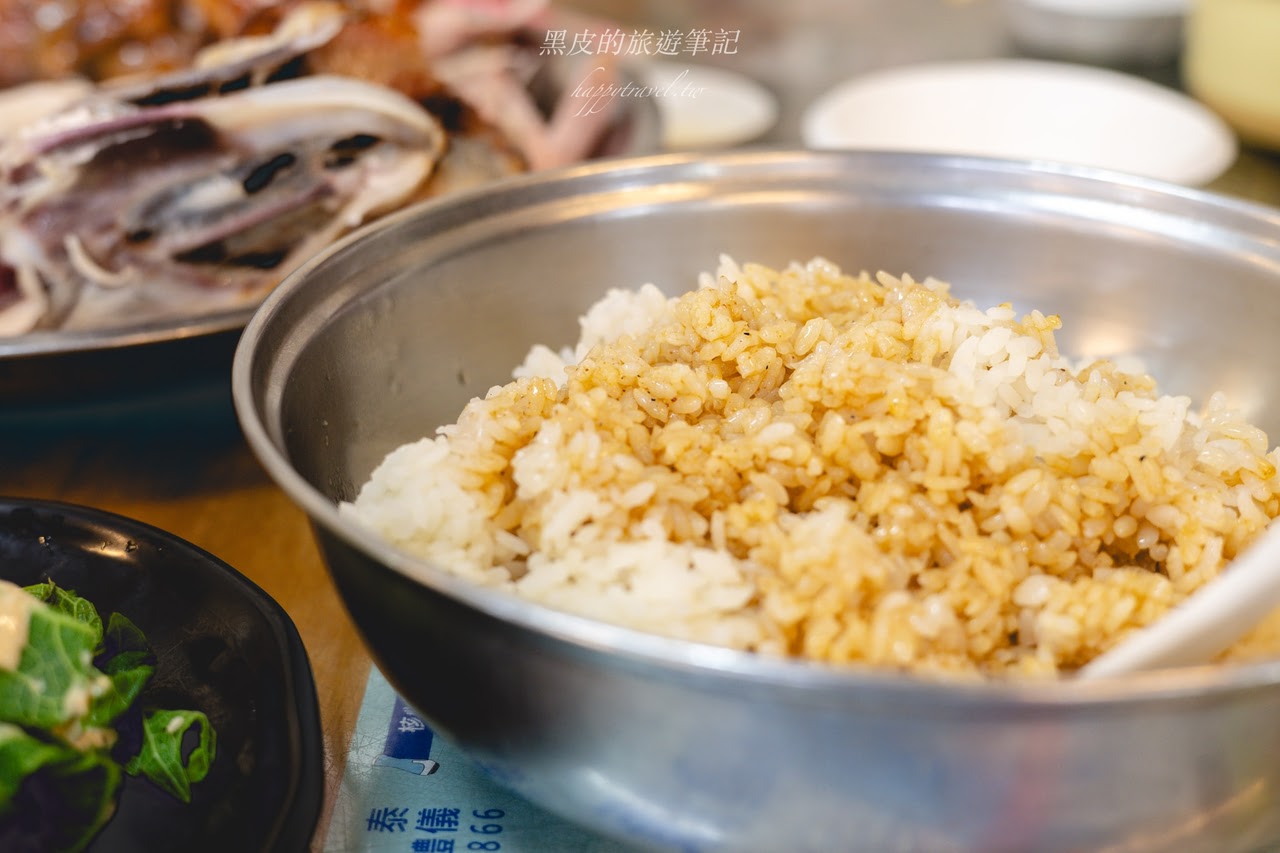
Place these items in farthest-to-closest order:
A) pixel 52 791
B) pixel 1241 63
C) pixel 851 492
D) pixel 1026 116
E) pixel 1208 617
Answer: pixel 1026 116, pixel 1241 63, pixel 851 492, pixel 52 791, pixel 1208 617

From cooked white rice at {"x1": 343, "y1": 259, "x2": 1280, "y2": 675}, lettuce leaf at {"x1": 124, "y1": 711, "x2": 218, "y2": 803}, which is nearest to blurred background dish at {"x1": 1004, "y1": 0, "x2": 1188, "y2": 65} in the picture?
cooked white rice at {"x1": 343, "y1": 259, "x2": 1280, "y2": 675}

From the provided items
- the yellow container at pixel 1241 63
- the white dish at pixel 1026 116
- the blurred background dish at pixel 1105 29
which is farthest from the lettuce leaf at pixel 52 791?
the blurred background dish at pixel 1105 29

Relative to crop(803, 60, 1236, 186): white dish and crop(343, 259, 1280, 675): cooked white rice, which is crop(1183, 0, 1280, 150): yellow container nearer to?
crop(803, 60, 1236, 186): white dish

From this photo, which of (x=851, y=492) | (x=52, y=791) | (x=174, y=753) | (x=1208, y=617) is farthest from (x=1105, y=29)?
(x=52, y=791)

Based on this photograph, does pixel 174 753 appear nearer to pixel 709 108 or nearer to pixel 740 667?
pixel 740 667

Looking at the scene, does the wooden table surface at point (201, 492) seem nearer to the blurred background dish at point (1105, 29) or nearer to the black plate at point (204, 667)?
the black plate at point (204, 667)

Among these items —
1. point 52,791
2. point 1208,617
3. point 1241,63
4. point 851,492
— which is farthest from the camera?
point 1241,63

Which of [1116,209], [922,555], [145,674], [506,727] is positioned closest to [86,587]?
[145,674]
